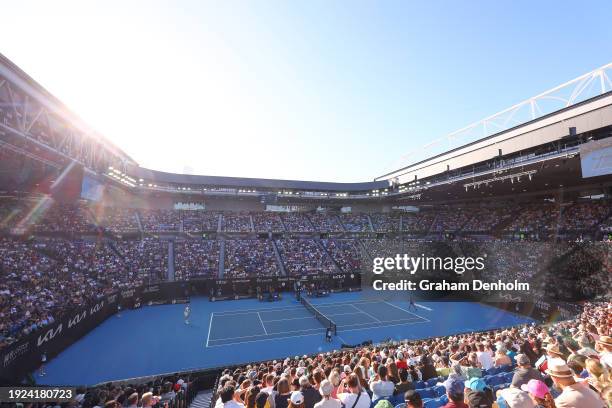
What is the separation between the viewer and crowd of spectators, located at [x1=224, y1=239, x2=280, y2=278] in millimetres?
34500

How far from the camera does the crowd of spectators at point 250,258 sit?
34.5 m

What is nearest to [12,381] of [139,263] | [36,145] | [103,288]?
[36,145]

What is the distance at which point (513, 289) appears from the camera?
2886cm

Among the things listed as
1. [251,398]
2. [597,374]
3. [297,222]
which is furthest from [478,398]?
[297,222]

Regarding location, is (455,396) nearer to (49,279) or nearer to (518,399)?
(518,399)

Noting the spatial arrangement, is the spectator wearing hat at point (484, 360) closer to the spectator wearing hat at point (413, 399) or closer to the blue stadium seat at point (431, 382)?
the blue stadium seat at point (431, 382)

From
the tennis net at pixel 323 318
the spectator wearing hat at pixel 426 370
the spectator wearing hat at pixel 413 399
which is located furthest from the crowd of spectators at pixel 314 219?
the spectator wearing hat at pixel 413 399

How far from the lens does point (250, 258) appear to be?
121ft

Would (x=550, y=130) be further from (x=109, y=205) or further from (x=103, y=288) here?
(x=109, y=205)

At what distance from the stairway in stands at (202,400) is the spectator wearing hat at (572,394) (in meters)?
12.2

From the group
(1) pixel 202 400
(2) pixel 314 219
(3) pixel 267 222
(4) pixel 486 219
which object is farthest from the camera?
(2) pixel 314 219

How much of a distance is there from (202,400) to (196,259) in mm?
23636

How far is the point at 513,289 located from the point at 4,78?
128ft

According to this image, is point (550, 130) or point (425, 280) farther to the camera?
point (425, 280)
